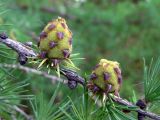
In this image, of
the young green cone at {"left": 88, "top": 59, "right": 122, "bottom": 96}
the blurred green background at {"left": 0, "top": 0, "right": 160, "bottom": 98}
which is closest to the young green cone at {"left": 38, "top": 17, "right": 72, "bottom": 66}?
the young green cone at {"left": 88, "top": 59, "right": 122, "bottom": 96}

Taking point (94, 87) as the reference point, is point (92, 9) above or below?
above

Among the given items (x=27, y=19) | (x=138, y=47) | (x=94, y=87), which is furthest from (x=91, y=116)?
(x=138, y=47)

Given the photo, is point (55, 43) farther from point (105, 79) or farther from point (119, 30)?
point (119, 30)

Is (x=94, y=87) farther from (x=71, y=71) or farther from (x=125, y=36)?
(x=125, y=36)

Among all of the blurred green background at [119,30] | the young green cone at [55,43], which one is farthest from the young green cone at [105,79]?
the blurred green background at [119,30]

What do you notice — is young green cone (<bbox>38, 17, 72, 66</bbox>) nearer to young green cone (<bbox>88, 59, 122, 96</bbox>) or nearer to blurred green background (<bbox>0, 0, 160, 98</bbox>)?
young green cone (<bbox>88, 59, 122, 96</bbox>)

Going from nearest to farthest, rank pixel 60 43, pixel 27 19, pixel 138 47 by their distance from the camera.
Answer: pixel 60 43
pixel 27 19
pixel 138 47

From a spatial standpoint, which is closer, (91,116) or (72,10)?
(91,116)

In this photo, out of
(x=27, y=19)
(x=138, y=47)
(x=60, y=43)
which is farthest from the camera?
(x=138, y=47)
